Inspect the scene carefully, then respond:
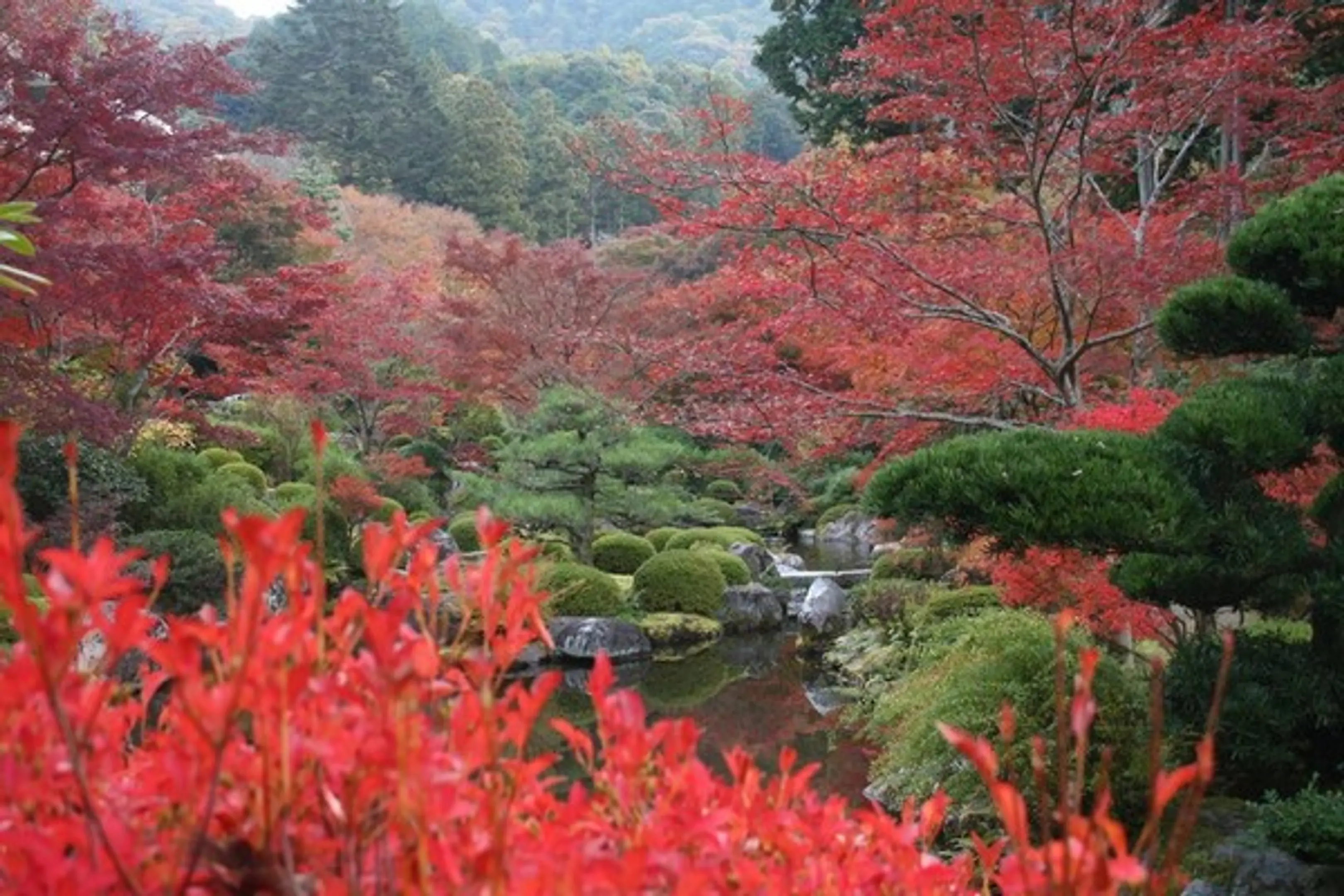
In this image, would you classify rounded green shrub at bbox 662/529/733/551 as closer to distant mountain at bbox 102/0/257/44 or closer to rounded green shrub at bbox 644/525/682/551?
rounded green shrub at bbox 644/525/682/551

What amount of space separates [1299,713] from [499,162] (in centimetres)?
3062

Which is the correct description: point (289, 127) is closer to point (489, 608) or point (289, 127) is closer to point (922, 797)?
point (922, 797)

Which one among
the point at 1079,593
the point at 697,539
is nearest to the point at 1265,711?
the point at 1079,593

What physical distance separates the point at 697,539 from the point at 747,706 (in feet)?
19.1

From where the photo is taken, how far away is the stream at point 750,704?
692cm

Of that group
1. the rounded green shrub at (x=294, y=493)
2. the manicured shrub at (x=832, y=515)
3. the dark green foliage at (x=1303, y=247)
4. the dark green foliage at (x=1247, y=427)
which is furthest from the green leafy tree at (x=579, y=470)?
the dark green foliage at (x=1247, y=427)

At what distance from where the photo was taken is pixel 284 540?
72 centimetres

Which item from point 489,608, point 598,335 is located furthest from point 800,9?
point 489,608

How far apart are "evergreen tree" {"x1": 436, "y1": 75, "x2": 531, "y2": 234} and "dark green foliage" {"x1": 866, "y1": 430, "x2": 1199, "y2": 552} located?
2863 centimetres

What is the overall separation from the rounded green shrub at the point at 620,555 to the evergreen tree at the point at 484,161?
1984cm

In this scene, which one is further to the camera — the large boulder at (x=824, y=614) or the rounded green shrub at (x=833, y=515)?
the rounded green shrub at (x=833, y=515)

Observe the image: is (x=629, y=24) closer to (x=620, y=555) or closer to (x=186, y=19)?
(x=186, y=19)

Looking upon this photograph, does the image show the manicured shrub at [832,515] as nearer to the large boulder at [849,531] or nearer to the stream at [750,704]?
the large boulder at [849,531]

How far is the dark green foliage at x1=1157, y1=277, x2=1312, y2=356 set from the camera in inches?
159
